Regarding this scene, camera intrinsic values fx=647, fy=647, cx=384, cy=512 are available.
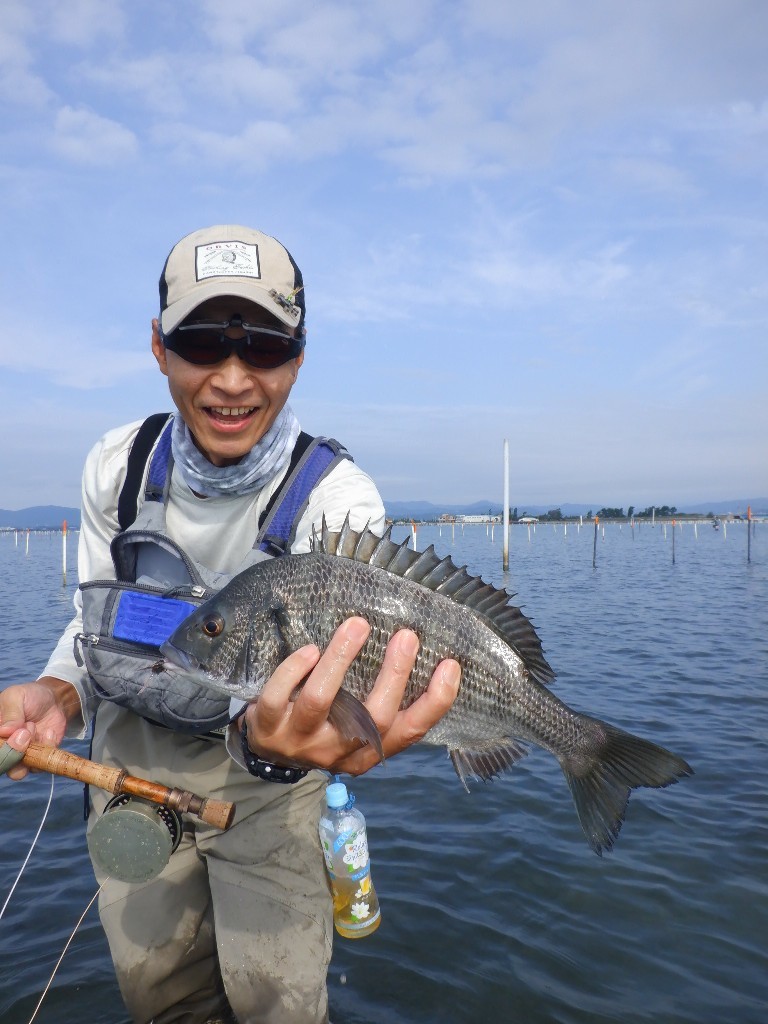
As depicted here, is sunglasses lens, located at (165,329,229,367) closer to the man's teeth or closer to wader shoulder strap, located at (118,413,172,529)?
the man's teeth

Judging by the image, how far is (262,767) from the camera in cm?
321

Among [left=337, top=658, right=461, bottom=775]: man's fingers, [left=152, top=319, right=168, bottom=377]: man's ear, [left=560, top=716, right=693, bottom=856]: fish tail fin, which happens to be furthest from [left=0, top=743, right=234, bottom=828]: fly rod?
[left=152, top=319, right=168, bottom=377]: man's ear

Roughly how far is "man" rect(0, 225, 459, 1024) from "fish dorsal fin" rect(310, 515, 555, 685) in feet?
0.65

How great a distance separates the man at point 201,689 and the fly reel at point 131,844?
46 cm

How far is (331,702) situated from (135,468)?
2250mm

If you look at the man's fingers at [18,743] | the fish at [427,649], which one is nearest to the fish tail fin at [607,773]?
the fish at [427,649]

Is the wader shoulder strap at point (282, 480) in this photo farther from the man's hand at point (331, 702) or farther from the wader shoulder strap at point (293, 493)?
the man's hand at point (331, 702)

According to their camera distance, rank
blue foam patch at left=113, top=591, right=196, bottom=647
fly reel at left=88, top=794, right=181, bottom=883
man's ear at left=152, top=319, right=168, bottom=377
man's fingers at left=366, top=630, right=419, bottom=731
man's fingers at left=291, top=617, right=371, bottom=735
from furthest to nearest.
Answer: man's ear at left=152, top=319, right=168, bottom=377, blue foam patch at left=113, top=591, right=196, bottom=647, fly reel at left=88, top=794, right=181, bottom=883, man's fingers at left=366, top=630, right=419, bottom=731, man's fingers at left=291, top=617, right=371, bottom=735

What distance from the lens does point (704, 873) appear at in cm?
696

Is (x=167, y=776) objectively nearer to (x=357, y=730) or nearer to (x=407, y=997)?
(x=357, y=730)

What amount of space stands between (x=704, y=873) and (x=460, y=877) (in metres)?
2.62

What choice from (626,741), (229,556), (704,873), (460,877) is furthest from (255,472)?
(704,873)

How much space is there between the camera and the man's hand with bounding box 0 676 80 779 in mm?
3416

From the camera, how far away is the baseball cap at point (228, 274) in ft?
11.7
